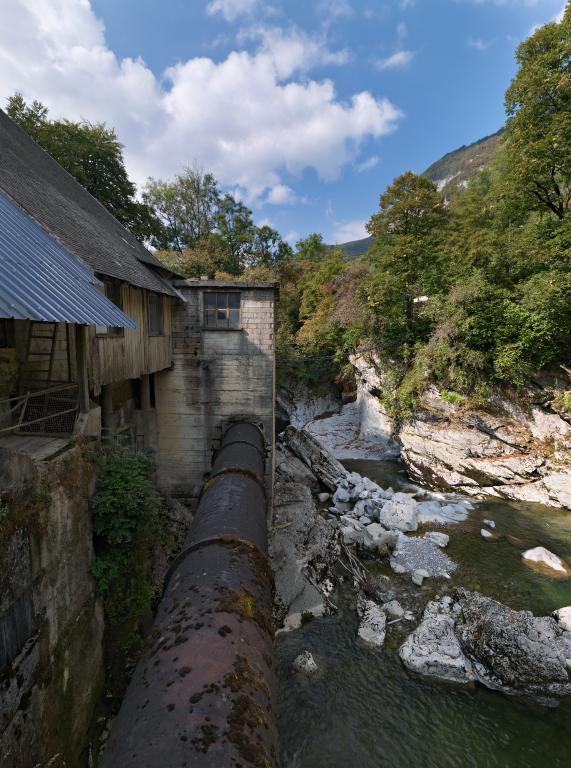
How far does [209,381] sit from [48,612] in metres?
7.49

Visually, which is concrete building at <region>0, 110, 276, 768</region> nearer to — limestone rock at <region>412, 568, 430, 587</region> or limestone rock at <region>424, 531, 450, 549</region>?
limestone rock at <region>412, 568, 430, 587</region>

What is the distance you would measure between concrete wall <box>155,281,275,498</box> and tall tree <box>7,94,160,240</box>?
1459 cm

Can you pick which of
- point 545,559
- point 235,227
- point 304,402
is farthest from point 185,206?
A: point 545,559

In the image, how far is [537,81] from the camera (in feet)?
42.4

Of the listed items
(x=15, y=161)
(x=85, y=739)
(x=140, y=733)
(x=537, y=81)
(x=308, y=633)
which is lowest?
(x=308, y=633)

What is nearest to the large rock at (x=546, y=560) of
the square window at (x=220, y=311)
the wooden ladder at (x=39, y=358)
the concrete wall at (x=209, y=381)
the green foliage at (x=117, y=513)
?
the concrete wall at (x=209, y=381)

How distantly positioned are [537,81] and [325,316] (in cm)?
1637

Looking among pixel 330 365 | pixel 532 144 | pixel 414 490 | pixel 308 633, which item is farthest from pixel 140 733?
pixel 330 365

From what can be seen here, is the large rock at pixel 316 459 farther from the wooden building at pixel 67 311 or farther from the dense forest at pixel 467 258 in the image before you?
the wooden building at pixel 67 311

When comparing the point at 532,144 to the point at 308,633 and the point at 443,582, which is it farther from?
the point at 308,633

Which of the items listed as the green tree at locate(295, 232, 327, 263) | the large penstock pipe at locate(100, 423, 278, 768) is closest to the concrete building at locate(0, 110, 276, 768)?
the large penstock pipe at locate(100, 423, 278, 768)

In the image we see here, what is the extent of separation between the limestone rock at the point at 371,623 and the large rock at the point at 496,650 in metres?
0.55

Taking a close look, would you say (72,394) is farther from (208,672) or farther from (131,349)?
(208,672)

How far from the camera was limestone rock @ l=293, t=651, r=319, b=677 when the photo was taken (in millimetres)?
7418
